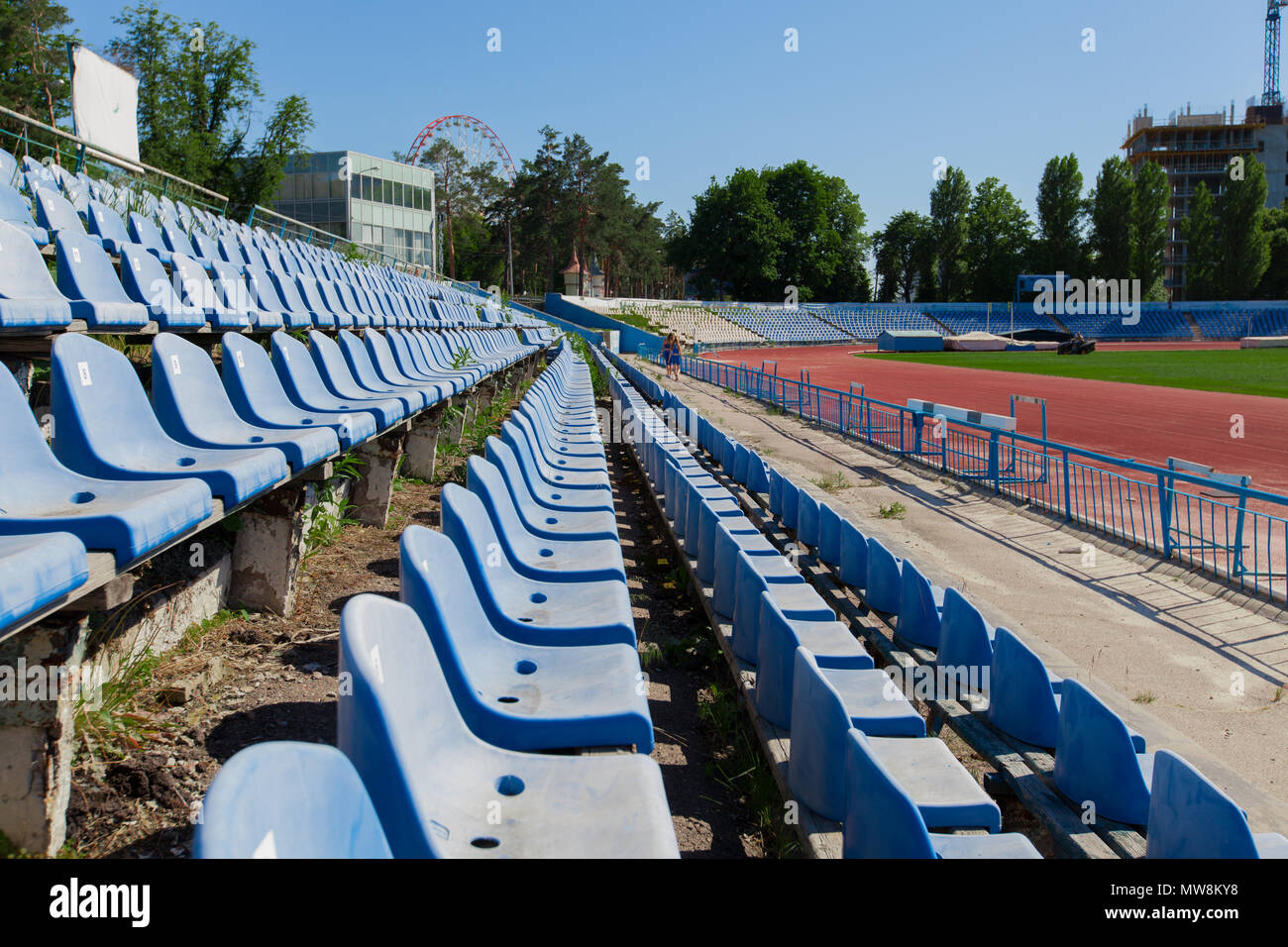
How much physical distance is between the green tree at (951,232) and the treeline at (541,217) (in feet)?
93.3

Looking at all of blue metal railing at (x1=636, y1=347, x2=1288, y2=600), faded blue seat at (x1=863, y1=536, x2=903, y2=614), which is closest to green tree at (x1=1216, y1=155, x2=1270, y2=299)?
blue metal railing at (x1=636, y1=347, x2=1288, y2=600)

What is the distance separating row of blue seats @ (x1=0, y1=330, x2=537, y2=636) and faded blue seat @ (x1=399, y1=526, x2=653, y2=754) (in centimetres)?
64

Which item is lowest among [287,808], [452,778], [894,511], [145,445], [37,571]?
[894,511]

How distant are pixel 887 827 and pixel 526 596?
5.36ft

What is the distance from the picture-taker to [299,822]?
1.06 m

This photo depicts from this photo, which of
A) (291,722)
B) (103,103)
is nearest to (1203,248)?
(103,103)

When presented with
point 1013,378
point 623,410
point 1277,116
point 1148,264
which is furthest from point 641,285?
point 623,410

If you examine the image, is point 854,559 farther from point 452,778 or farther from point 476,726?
point 452,778

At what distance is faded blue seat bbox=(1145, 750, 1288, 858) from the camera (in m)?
1.69

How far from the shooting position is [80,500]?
2.30 meters

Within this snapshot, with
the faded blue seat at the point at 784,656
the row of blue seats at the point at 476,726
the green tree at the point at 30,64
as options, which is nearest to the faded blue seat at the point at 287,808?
the row of blue seats at the point at 476,726

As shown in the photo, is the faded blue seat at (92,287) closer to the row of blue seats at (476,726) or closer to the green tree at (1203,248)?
the row of blue seats at (476,726)

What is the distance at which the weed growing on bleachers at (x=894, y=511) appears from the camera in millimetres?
8414
